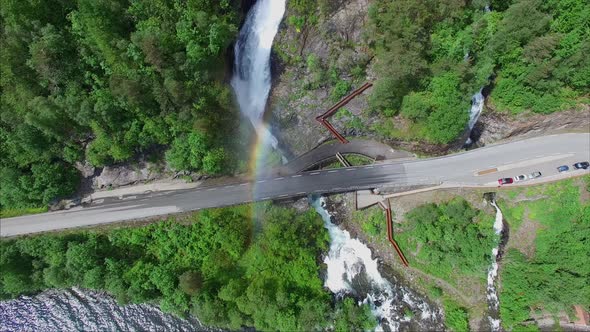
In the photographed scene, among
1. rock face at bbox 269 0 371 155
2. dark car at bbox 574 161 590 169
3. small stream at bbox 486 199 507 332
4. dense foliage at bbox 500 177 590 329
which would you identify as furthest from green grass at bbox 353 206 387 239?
dark car at bbox 574 161 590 169

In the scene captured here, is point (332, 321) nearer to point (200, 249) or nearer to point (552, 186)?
point (200, 249)

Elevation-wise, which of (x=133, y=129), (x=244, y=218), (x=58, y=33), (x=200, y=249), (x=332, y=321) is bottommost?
(x=332, y=321)

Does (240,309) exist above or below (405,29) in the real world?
below

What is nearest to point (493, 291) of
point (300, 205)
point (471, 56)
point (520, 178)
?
point (520, 178)

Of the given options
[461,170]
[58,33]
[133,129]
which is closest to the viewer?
[58,33]

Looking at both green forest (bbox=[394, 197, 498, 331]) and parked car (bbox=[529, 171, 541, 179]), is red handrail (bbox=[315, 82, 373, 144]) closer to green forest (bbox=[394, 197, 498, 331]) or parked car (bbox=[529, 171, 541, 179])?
green forest (bbox=[394, 197, 498, 331])

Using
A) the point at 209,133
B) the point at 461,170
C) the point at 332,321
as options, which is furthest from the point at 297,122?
the point at 332,321

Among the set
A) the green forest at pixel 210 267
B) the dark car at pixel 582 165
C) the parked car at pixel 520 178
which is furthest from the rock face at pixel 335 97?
the green forest at pixel 210 267
